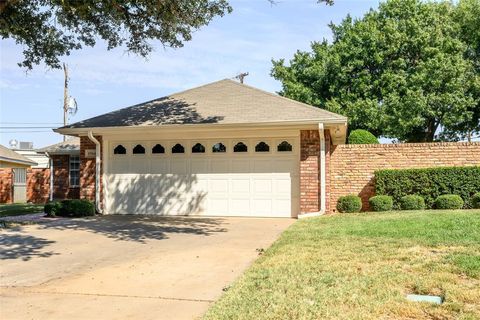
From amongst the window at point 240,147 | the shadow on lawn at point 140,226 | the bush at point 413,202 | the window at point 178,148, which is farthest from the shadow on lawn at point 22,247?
the bush at point 413,202

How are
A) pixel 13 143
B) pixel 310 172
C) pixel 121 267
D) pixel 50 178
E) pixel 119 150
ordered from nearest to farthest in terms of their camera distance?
pixel 121 267 < pixel 310 172 < pixel 119 150 < pixel 50 178 < pixel 13 143

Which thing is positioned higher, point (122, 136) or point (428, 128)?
point (428, 128)

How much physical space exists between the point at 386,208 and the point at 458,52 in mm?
15988

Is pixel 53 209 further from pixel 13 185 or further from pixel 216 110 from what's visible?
pixel 13 185

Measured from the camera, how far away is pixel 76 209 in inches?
516

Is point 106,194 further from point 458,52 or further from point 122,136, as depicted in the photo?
point 458,52

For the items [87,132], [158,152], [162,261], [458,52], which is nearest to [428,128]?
[458,52]

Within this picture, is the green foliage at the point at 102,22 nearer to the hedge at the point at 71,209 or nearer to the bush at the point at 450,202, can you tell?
the hedge at the point at 71,209

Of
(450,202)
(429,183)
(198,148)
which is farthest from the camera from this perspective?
(198,148)

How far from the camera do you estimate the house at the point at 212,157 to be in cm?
1246

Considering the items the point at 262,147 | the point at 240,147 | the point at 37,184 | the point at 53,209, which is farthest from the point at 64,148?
the point at 262,147

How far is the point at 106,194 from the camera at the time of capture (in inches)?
552

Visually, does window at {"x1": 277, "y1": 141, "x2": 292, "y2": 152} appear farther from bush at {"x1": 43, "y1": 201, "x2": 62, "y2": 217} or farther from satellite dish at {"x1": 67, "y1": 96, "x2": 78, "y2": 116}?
satellite dish at {"x1": 67, "y1": 96, "x2": 78, "y2": 116}

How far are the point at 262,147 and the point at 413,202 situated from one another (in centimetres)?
454
